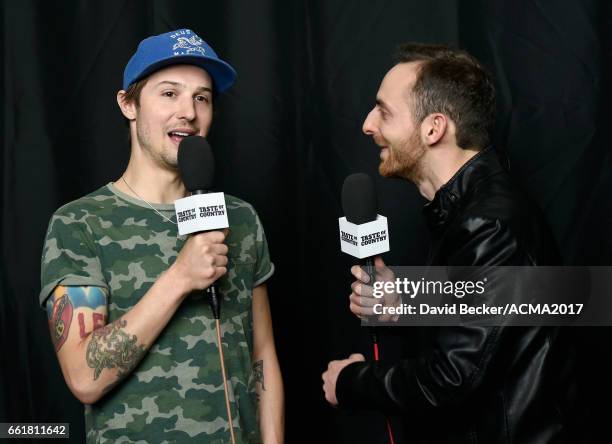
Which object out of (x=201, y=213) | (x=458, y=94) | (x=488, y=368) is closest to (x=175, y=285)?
(x=201, y=213)

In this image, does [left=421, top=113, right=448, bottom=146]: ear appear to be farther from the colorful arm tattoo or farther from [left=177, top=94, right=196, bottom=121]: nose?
the colorful arm tattoo

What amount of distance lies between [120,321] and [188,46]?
1.88 feet

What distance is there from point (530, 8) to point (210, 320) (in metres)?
1.21

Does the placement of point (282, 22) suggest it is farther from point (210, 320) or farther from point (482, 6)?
point (210, 320)

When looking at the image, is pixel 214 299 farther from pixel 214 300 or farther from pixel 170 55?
pixel 170 55

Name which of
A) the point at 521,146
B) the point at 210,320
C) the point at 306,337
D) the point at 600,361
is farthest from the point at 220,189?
the point at 600,361

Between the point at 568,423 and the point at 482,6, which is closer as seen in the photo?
the point at 568,423

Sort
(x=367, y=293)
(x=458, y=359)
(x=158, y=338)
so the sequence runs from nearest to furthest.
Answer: (x=458, y=359)
(x=158, y=338)
(x=367, y=293)

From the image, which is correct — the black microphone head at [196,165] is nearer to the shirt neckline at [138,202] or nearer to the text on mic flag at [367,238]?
the shirt neckline at [138,202]

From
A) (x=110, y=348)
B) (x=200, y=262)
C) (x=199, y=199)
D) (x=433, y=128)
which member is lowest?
(x=110, y=348)

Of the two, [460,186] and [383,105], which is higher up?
[383,105]

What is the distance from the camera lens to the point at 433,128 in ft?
5.07

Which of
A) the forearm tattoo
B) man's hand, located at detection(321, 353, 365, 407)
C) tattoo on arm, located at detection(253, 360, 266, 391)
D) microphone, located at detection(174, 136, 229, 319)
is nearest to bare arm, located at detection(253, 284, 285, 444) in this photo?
tattoo on arm, located at detection(253, 360, 266, 391)

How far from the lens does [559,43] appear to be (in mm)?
1978
